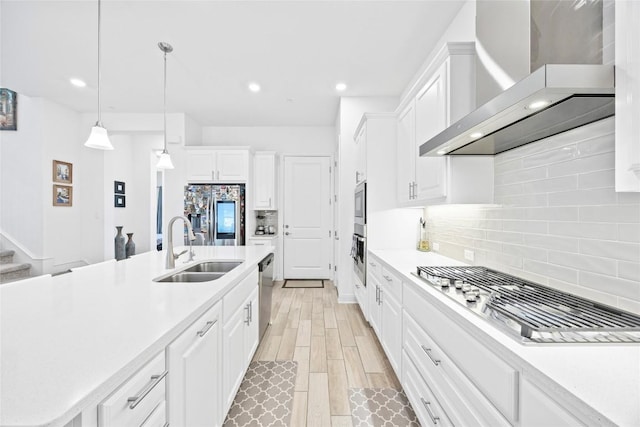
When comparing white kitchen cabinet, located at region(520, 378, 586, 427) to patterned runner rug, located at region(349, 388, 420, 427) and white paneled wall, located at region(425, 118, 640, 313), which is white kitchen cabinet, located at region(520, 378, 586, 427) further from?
patterned runner rug, located at region(349, 388, 420, 427)

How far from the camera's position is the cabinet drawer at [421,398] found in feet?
4.19

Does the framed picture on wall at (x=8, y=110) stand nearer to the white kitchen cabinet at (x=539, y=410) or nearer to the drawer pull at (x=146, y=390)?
the drawer pull at (x=146, y=390)

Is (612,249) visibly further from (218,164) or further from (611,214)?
(218,164)

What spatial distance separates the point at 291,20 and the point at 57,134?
14.5 ft

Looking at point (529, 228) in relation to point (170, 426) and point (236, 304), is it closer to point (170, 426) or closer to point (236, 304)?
point (236, 304)

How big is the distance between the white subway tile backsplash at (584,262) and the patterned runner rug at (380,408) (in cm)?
123

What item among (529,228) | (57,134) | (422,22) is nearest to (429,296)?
(529,228)

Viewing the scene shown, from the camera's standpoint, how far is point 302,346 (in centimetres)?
268

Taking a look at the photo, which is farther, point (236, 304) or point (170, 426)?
point (236, 304)

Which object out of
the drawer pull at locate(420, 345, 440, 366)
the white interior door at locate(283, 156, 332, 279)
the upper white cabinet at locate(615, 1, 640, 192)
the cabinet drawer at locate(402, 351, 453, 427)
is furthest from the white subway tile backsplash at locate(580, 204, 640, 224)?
the white interior door at locate(283, 156, 332, 279)

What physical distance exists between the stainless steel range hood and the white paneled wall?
103 millimetres

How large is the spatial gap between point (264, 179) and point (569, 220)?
174 inches

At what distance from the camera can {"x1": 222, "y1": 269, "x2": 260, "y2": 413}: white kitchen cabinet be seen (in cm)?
156

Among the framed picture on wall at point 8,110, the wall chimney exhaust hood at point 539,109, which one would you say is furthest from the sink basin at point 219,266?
the framed picture on wall at point 8,110
